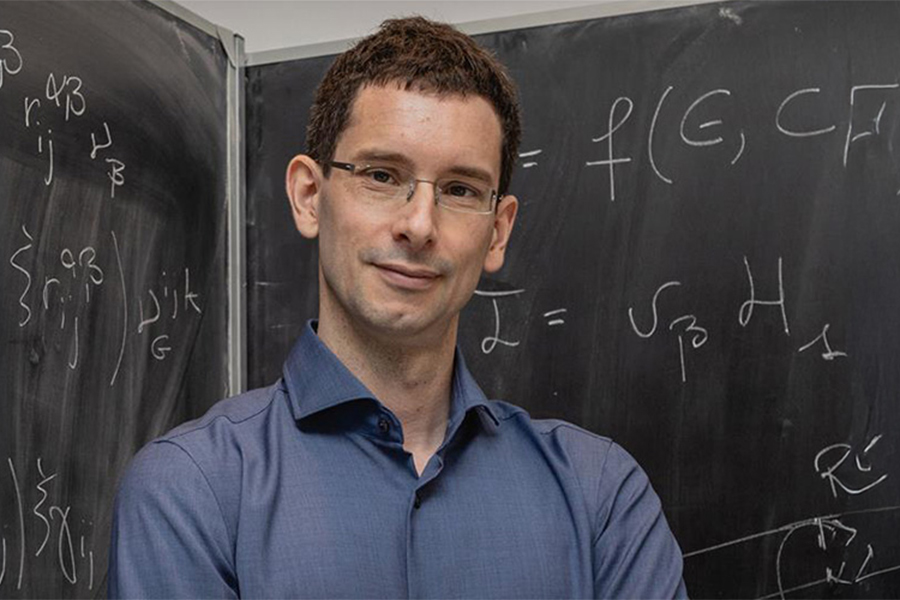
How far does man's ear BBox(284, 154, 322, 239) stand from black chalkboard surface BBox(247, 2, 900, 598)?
79 cm

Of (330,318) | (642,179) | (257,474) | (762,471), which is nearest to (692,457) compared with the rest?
(762,471)

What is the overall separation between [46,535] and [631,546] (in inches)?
35.5

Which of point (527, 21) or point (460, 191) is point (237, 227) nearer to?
point (527, 21)

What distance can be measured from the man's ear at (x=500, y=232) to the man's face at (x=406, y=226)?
0.21 ft

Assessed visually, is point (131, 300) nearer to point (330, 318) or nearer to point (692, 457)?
point (330, 318)

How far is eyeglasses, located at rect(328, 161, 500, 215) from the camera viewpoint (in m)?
1.23

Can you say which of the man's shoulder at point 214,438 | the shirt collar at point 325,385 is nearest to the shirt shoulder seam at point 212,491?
the man's shoulder at point 214,438

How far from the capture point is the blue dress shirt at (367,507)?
110 centimetres

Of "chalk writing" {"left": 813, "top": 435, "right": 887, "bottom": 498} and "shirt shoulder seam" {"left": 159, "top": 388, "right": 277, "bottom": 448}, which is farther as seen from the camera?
"chalk writing" {"left": 813, "top": 435, "right": 887, "bottom": 498}

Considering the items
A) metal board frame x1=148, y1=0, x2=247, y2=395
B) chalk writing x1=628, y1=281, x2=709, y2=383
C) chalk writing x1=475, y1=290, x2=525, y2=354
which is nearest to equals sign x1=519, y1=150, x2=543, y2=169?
chalk writing x1=475, y1=290, x2=525, y2=354

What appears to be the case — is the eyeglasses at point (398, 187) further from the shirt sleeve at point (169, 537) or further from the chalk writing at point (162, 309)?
the chalk writing at point (162, 309)

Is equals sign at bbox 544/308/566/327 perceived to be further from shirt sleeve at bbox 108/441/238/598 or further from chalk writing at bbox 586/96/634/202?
shirt sleeve at bbox 108/441/238/598

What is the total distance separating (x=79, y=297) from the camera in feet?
5.69

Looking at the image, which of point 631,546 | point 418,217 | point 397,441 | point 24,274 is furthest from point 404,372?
point 24,274
